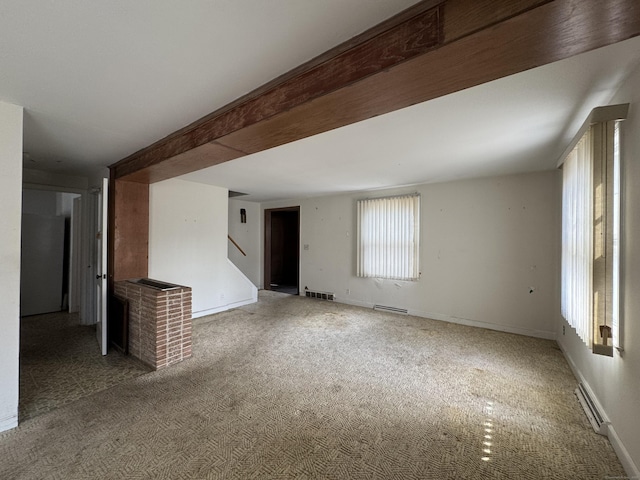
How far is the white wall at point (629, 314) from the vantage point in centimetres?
152

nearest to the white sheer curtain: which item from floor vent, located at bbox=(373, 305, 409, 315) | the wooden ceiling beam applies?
the wooden ceiling beam

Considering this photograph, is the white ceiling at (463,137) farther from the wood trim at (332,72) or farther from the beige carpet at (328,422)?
the beige carpet at (328,422)

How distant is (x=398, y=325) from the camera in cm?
431

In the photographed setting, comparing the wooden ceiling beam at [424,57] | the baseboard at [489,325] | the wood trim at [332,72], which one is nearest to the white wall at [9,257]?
the wood trim at [332,72]

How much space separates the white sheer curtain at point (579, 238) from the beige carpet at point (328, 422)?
0.73 meters

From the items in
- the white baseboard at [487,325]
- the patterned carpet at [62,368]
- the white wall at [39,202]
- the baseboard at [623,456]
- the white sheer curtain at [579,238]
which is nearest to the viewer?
the baseboard at [623,456]

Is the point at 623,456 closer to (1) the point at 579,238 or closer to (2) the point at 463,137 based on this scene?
(1) the point at 579,238

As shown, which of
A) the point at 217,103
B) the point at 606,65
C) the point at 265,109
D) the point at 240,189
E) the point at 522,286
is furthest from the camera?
the point at 240,189

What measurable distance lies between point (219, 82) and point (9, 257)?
1960 millimetres

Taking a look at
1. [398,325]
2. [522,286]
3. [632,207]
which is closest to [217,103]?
[632,207]

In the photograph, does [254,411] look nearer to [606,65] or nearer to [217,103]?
[217,103]

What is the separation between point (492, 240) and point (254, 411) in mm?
3956

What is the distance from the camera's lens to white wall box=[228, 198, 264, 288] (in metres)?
6.77

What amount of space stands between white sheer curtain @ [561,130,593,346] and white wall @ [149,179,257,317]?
16.1ft
